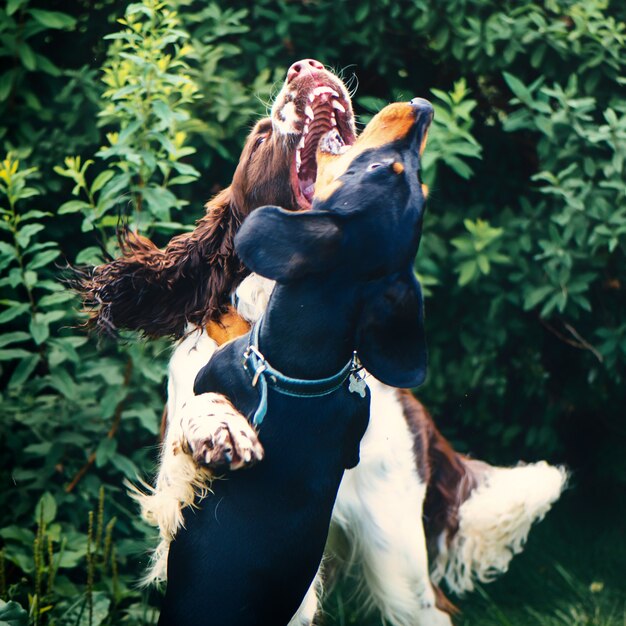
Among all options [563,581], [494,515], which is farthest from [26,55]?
[563,581]

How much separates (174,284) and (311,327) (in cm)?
57

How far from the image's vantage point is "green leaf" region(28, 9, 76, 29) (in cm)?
336

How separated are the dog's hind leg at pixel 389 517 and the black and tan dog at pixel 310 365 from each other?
0.90 m

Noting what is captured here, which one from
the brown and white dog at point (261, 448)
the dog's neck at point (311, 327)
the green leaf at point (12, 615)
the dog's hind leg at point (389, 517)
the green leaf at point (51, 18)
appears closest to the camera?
the dog's neck at point (311, 327)

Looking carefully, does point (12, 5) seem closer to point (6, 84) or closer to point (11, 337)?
point (6, 84)

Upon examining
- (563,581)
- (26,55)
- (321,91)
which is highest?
(321,91)

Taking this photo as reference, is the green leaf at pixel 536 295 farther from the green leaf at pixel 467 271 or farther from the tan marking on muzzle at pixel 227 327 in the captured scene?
the tan marking on muzzle at pixel 227 327

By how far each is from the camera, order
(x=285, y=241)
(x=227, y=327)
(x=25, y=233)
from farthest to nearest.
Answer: (x=25, y=233)
(x=227, y=327)
(x=285, y=241)

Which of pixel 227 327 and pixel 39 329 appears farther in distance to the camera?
pixel 39 329

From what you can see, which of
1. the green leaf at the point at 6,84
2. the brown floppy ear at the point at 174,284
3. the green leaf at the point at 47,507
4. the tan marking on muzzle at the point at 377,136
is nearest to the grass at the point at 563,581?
the green leaf at the point at 47,507

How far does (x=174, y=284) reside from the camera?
2.29 meters

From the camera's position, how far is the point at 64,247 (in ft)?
12.0

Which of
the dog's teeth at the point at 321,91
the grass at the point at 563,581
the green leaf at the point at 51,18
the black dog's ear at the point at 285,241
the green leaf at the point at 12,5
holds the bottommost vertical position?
the grass at the point at 563,581

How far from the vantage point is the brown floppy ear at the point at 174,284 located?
2.27 m
